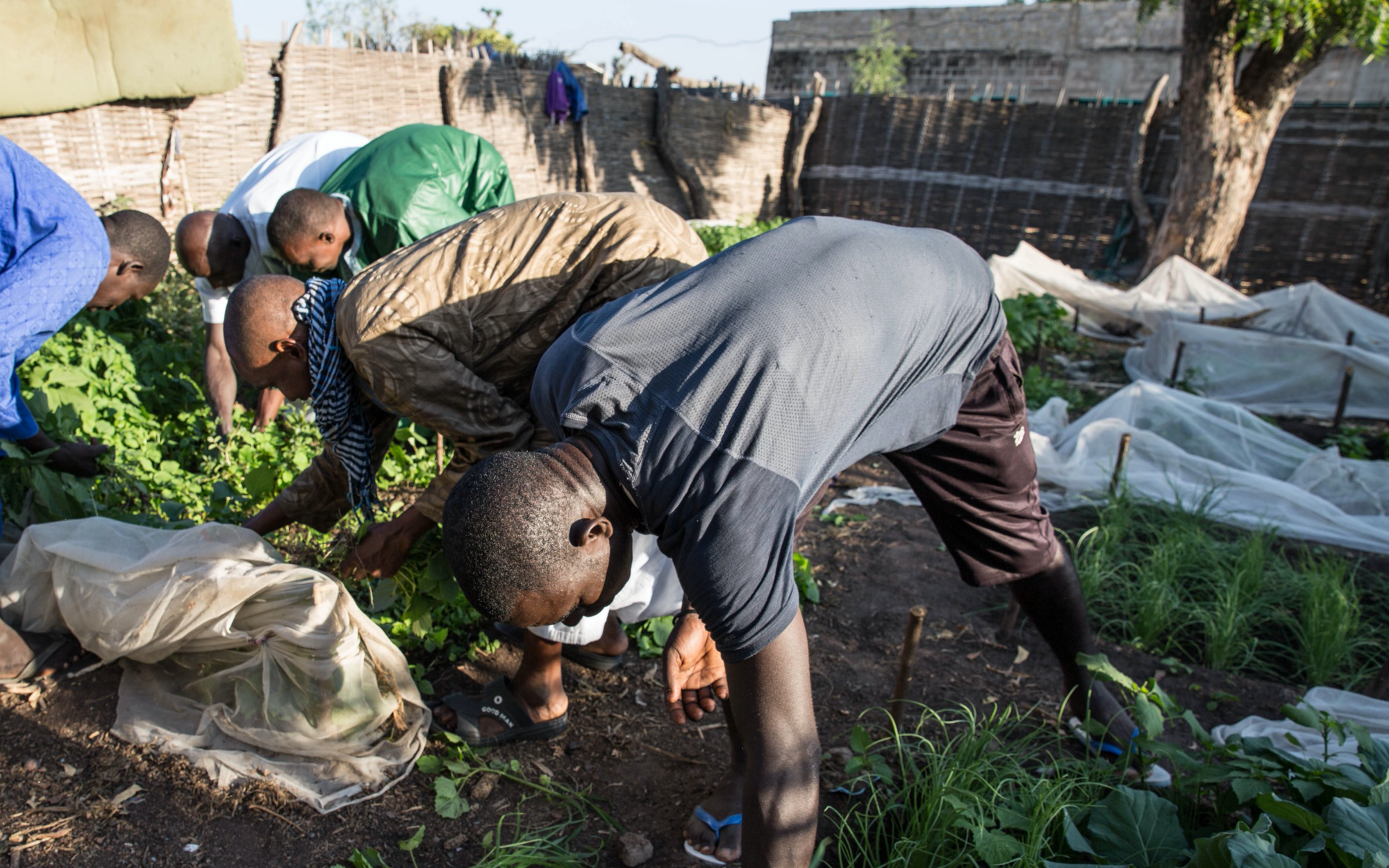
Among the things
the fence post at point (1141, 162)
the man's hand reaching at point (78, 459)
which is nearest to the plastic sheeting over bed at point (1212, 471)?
the man's hand reaching at point (78, 459)

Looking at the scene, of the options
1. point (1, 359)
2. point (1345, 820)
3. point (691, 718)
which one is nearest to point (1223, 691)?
point (1345, 820)

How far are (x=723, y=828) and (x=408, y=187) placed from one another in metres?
2.49

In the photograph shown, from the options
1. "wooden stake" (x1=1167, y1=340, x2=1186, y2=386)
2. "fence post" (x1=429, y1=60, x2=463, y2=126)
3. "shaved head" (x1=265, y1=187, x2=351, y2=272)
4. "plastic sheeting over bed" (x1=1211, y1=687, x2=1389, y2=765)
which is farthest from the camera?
"fence post" (x1=429, y1=60, x2=463, y2=126)

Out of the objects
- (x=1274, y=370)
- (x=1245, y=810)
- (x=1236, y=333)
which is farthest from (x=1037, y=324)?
(x=1245, y=810)

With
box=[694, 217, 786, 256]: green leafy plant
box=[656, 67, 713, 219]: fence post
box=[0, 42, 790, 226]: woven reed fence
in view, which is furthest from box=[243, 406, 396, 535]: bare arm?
box=[656, 67, 713, 219]: fence post

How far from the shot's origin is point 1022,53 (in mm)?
16219

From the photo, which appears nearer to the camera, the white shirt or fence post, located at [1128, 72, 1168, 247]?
the white shirt

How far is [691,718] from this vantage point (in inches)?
71.7

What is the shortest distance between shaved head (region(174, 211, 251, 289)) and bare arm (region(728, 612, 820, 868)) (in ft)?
9.40

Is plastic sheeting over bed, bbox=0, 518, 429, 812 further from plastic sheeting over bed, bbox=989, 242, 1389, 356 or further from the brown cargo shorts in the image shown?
plastic sheeting over bed, bbox=989, 242, 1389, 356

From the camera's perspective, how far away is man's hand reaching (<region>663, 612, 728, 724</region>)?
175 cm

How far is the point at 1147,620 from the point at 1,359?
11.3 ft

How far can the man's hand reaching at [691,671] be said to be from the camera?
1747mm

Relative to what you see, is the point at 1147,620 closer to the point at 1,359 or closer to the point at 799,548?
the point at 799,548
